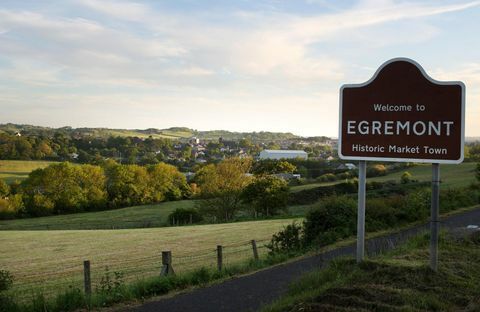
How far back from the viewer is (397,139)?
767 cm

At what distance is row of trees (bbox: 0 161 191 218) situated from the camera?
3304 inches

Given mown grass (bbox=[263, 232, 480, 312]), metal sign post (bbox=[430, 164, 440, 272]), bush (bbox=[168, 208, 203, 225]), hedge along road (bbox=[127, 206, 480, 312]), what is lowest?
bush (bbox=[168, 208, 203, 225])

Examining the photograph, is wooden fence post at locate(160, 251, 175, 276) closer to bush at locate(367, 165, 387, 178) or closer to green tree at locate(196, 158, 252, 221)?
green tree at locate(196, 158, 252, 221)

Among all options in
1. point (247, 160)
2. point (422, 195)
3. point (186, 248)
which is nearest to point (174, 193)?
point (247, 160)

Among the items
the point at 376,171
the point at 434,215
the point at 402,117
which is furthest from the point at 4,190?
the point at 434,215

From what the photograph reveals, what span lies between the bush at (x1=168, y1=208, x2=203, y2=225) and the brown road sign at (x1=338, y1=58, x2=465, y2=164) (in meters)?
49.8

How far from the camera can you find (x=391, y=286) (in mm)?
6684

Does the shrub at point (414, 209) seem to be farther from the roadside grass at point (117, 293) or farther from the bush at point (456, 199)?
the roadside grass at point (117, 293)

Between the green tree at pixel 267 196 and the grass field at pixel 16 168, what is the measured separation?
2800 inches

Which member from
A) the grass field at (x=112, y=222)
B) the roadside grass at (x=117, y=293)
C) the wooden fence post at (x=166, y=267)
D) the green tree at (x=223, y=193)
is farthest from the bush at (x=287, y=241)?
the green tree at (x=223, y=193)

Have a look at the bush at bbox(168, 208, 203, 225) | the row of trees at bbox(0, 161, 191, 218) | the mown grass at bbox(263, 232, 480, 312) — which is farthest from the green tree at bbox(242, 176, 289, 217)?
the mown grass at bbox(263, 232, 480, 312)

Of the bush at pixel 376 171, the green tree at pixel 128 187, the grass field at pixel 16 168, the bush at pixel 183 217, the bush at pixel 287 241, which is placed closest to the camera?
the bush at pixel 287 241

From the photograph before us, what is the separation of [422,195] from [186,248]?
1362 centimetres

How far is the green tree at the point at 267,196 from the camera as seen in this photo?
5631cm
